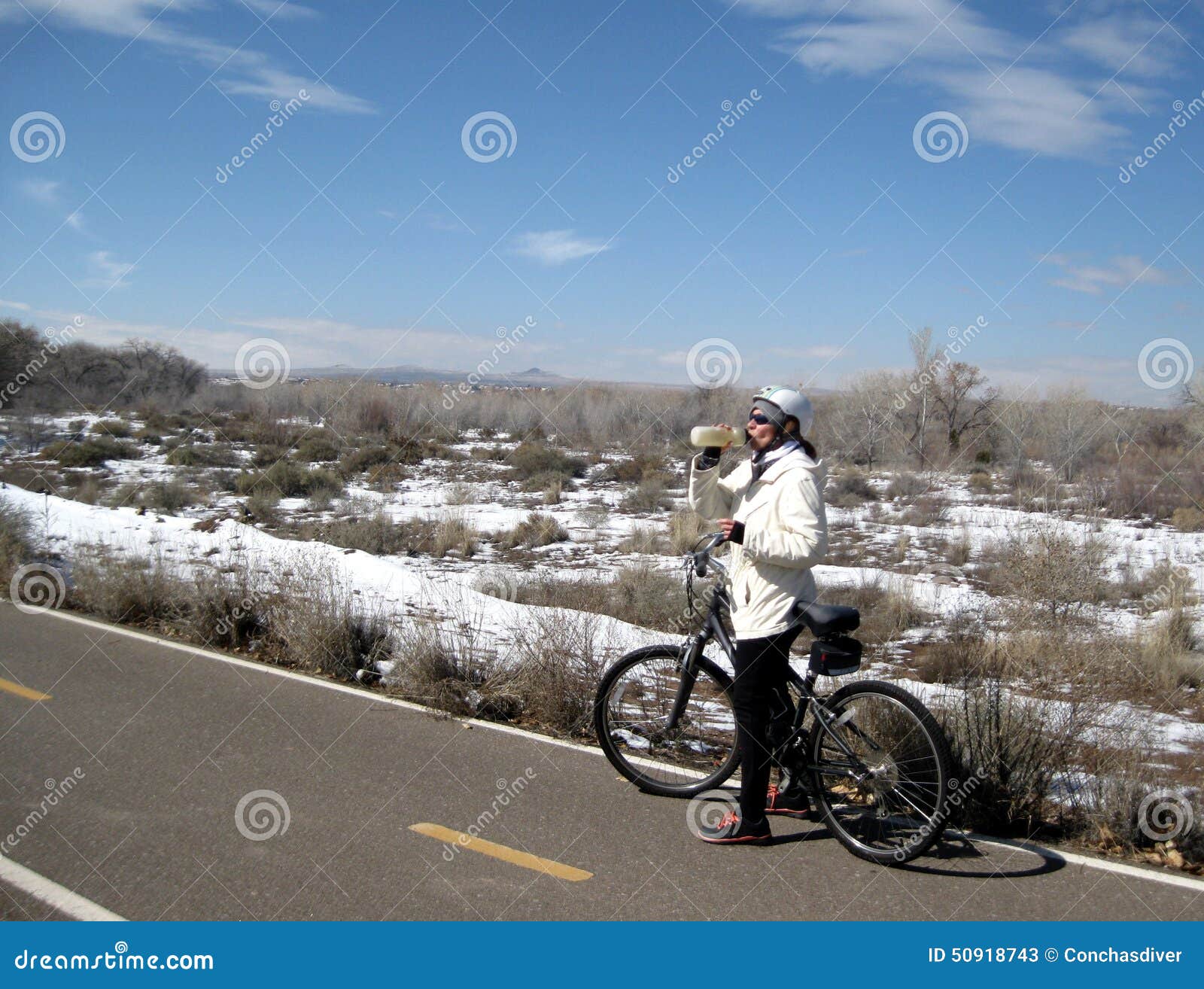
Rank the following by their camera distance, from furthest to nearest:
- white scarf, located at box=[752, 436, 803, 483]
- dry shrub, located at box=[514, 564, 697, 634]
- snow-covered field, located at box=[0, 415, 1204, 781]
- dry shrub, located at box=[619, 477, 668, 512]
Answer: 1. dry shrub, located at box=[619, 477, 668, 512]
2. dry shrub, located at box=[514, 564, 697, 634]
3. snow-covered field, located at box=[0, 415, 1204, 781]
4. white scarf, located at box=[752, 436, 803, 483]

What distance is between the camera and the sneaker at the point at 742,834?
17.0ft

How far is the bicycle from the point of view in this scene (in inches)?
193

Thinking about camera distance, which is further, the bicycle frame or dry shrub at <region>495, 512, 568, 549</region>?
dry shrub at <region>495, 512, 568, 549</region>

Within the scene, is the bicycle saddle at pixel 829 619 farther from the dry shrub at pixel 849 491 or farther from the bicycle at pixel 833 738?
the dry shrub at pixel 849 491

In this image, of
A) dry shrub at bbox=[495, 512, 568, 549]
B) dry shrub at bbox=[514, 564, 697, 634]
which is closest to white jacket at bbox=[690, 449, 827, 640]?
dry shrub at bbox=[514, 564, 697, 634]

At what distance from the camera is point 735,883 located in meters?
4.72
